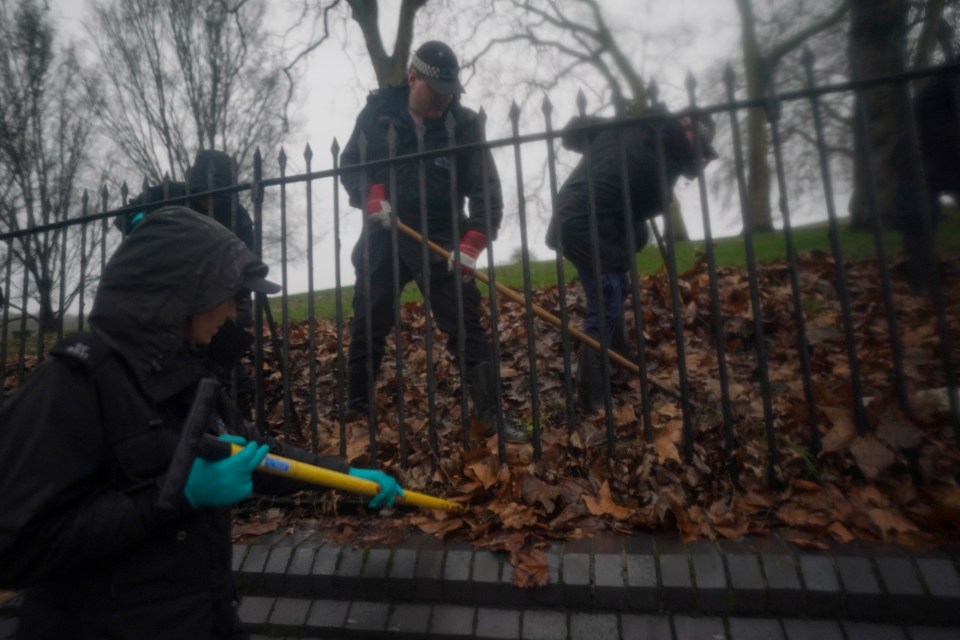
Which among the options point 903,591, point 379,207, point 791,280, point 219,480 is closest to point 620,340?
point 791,280

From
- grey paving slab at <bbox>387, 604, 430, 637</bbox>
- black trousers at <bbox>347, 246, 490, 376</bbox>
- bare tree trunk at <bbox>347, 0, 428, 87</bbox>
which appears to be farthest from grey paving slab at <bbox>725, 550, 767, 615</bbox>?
bare tree trunk at <bbox>347, 0, 428, 87</bbox>

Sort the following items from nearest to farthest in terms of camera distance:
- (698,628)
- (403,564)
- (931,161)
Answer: (698,628), (403,564), (931,161)

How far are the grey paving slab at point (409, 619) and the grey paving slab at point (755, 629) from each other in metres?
1.09

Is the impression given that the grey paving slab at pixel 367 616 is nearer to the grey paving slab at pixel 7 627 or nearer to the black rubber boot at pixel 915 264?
the grey paving slab at pixel 7 627

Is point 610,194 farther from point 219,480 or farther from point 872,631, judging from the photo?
point 219,480

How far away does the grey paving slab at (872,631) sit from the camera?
77.6 inches

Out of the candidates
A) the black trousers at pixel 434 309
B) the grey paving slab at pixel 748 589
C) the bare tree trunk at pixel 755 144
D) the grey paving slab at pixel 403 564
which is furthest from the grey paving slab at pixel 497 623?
the bare tree trunk at pixel 755 144

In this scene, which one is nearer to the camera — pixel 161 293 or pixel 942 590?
pixel 161 293

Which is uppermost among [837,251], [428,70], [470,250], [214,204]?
[428,70]

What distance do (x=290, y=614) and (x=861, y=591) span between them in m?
2.11

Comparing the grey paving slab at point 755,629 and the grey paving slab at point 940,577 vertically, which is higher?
the grey paving slab at point 940,577

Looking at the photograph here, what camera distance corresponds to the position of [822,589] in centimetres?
205

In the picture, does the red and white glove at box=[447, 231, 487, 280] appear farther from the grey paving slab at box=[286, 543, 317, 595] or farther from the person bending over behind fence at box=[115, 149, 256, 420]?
Answer: the grey paving slab at box=[286, 543, 317, 595]

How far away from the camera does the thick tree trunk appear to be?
347 cm
